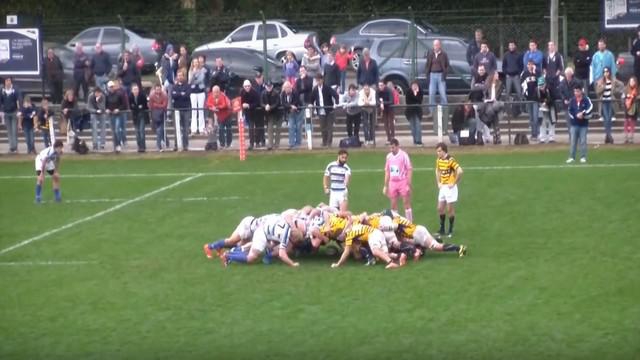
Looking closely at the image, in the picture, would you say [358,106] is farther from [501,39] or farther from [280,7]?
[280,7]

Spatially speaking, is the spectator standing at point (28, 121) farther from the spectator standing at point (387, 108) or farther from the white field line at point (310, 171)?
the spectator standing at point (387, 108)

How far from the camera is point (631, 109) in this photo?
33.3 m

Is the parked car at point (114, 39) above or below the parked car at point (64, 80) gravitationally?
above

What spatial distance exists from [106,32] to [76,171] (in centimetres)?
1066

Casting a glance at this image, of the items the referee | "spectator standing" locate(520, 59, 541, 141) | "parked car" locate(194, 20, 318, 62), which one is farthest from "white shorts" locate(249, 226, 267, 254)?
"parked car" locate(194, 20, 318, 62)

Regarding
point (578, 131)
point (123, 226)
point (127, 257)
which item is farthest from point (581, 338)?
point (578, 131)

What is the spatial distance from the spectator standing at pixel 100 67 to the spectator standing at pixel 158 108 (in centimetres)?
362

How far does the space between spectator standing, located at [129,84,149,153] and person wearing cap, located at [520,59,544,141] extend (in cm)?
1012

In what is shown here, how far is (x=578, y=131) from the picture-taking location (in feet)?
100

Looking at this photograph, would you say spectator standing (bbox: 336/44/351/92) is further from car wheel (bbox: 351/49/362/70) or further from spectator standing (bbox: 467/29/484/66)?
spectator standing (bbox: 467/29/484/66)

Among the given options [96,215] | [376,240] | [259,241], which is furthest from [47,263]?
[376,240]

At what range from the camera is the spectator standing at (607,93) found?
33772mm

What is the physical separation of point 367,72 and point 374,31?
6.06 meters

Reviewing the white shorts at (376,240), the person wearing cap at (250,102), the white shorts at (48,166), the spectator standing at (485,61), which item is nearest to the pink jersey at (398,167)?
the white shorts at (376,240)
